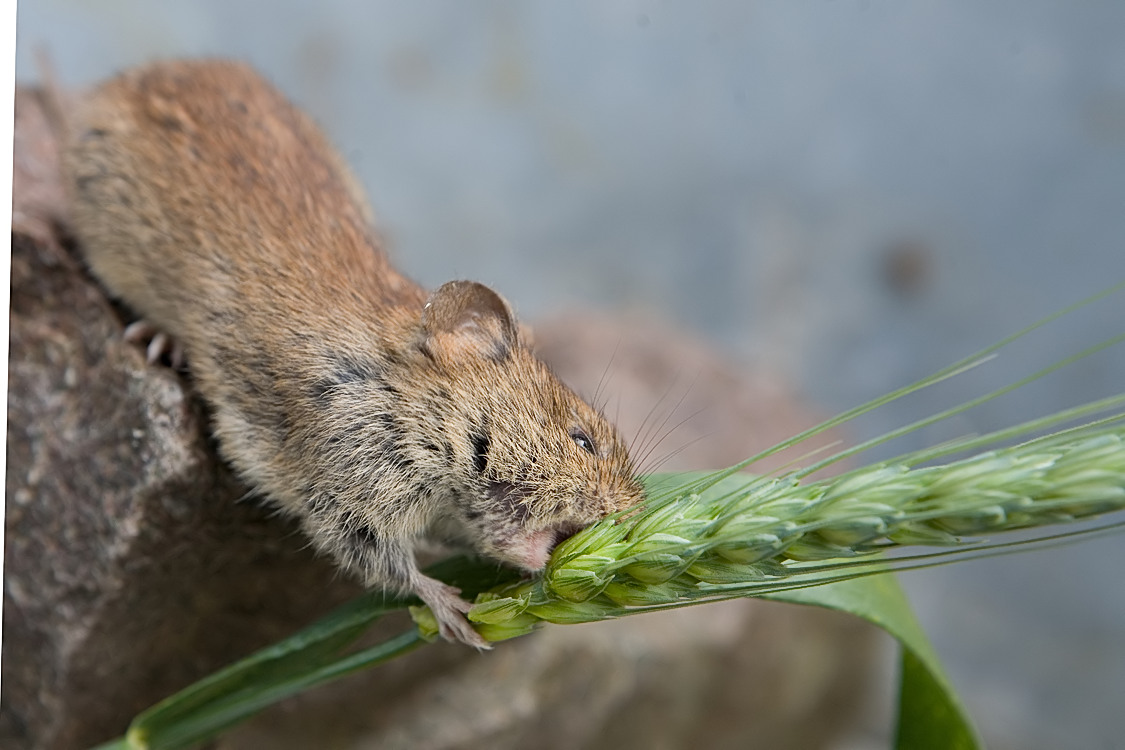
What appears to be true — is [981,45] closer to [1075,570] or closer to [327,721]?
[1075,570]

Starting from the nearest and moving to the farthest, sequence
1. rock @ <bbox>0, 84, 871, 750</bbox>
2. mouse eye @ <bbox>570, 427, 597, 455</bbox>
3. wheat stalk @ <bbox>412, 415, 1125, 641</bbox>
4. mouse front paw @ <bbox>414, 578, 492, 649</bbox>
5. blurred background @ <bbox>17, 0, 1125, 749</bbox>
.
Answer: wheat stalk @ <bbox>412, 415, 1125, 641</bbox> < mouse front paw @ <bbox>414, 578, 492, 649</bbox> < mouse eye @ <bbox>570, 427, 597, 455</bbox> < rock @ <bbox>0, 84, 871, 750</bbox> < blurred background @ <bbox>17, 0, 1125, 749</bbox>

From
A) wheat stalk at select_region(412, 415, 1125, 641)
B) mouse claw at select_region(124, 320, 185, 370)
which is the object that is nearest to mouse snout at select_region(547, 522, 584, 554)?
wheat stalk at select_region(412, 415, 1125, 641)

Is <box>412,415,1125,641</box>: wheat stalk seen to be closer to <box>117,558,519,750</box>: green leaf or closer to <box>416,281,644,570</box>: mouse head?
<box>416,281,644,570</box>: mouse head

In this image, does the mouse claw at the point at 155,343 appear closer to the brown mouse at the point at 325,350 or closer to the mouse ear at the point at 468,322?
the brown mouse at the point at 325,350

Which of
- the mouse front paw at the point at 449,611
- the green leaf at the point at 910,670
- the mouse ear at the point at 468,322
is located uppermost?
the mouse ear at the point at 468,322

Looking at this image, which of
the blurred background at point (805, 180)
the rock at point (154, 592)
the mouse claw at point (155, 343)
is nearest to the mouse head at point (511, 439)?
the rock at point (154, 592)

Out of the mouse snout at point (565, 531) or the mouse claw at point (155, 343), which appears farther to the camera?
the mouse claw at point (155, 343)

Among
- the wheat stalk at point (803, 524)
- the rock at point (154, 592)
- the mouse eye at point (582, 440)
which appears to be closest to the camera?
the wheat stalk at point (803, 524)

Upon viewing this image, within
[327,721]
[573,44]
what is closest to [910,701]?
[327,721]
